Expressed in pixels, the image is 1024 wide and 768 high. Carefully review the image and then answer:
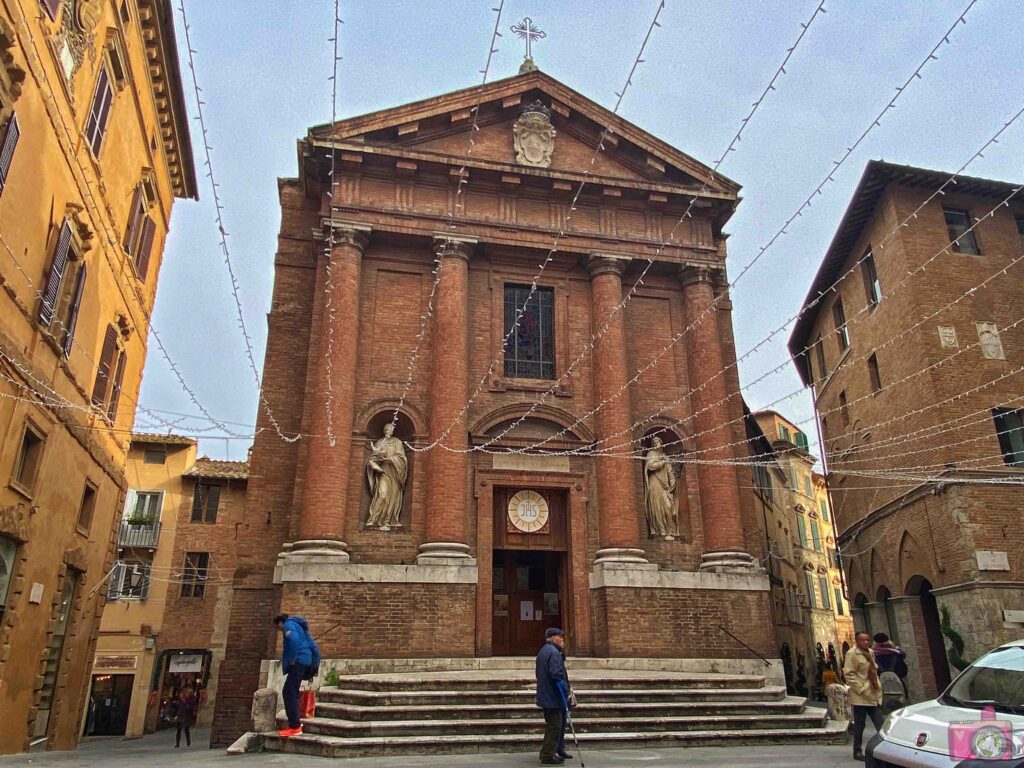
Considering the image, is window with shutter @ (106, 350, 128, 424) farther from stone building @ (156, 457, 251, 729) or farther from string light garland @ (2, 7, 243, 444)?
stone building @ (156, 457, 251, 729)

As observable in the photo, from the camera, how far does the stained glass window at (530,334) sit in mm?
17953

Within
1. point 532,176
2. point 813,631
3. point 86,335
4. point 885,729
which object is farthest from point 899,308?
point 813,631

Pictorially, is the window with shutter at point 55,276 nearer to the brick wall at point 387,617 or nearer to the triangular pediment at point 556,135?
the brick wall at point 387,617

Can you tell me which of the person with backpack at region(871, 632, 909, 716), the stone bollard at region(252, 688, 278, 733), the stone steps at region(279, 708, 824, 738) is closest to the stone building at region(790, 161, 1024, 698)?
the person with backpack at region(871, 632, 909, 716)

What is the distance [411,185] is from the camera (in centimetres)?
1803

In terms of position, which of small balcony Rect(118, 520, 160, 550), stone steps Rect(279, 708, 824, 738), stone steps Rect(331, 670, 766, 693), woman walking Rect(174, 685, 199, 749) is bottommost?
woman walking Rect(174, 685, 199, 749)

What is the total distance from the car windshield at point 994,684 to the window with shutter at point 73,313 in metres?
15.0

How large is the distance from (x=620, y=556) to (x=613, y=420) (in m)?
2.97

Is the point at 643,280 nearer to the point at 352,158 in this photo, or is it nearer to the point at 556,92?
the point at 556,92

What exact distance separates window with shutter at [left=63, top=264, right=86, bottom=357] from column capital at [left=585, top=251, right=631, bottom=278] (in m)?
10.8

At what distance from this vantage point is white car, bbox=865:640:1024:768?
528 centimetres

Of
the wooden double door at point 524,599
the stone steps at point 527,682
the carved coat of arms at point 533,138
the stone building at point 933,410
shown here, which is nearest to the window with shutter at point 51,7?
the carved coat of arms at point 533,138

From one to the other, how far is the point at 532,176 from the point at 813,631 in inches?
1292

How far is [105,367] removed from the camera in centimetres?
1789
